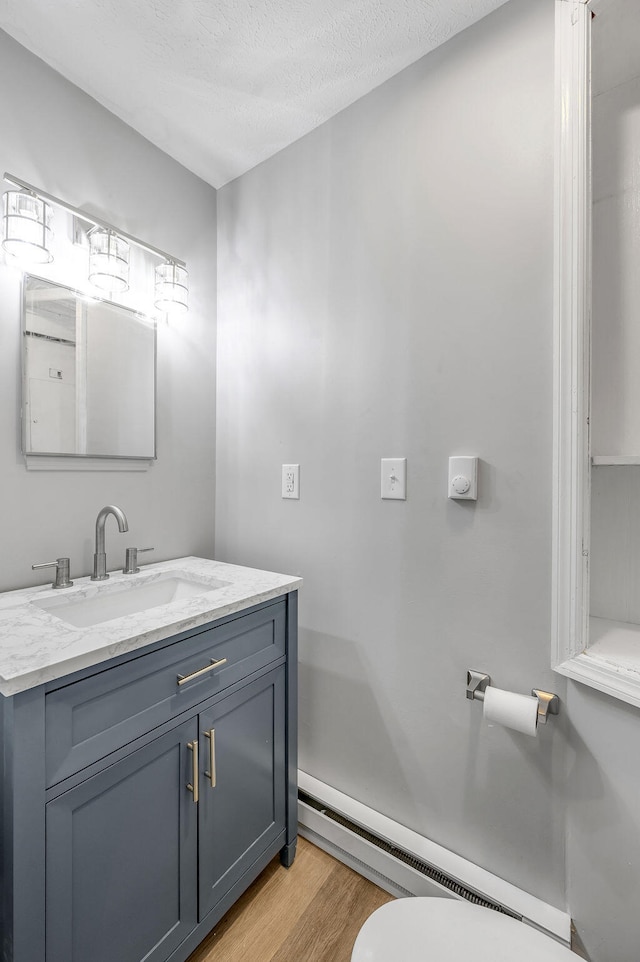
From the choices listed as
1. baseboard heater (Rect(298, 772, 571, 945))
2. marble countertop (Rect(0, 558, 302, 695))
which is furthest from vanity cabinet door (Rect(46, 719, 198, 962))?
baseboard heater (Rect(298, 772, 571, 945))

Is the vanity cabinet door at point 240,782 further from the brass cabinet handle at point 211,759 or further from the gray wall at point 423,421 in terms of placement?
the gray wall at point 423,421

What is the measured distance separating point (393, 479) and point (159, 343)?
1001 millimetres

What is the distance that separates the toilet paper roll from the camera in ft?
3.18

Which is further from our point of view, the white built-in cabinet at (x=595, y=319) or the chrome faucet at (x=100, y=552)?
the chrome faucet at (x=100, y=552)

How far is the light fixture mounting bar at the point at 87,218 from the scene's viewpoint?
3.74 feet

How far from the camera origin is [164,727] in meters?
0.94

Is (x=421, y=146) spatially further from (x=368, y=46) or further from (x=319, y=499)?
(x=319, y=499)

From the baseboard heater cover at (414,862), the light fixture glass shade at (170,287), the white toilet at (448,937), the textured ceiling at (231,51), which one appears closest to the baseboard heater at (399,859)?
the baseboard heater cover at (414,862)

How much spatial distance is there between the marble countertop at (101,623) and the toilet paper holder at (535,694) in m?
0.54

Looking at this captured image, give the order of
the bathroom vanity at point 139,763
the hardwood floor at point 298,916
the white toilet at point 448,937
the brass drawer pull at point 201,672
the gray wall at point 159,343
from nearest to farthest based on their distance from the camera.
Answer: the bathroom vanity at point 139,763 → the white toilet at point 448,937 → the brass drawer pull at point 201,672 → the hardwood floor at point 298,916 → the gray wall at point 159,343

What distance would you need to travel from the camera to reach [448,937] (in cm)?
91

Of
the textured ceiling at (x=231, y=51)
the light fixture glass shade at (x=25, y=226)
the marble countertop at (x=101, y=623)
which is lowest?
the marble countertop at (x=101, y=623)

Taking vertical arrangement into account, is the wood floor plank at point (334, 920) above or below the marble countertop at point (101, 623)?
below

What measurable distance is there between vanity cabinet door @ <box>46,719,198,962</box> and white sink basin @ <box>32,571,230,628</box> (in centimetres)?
39
